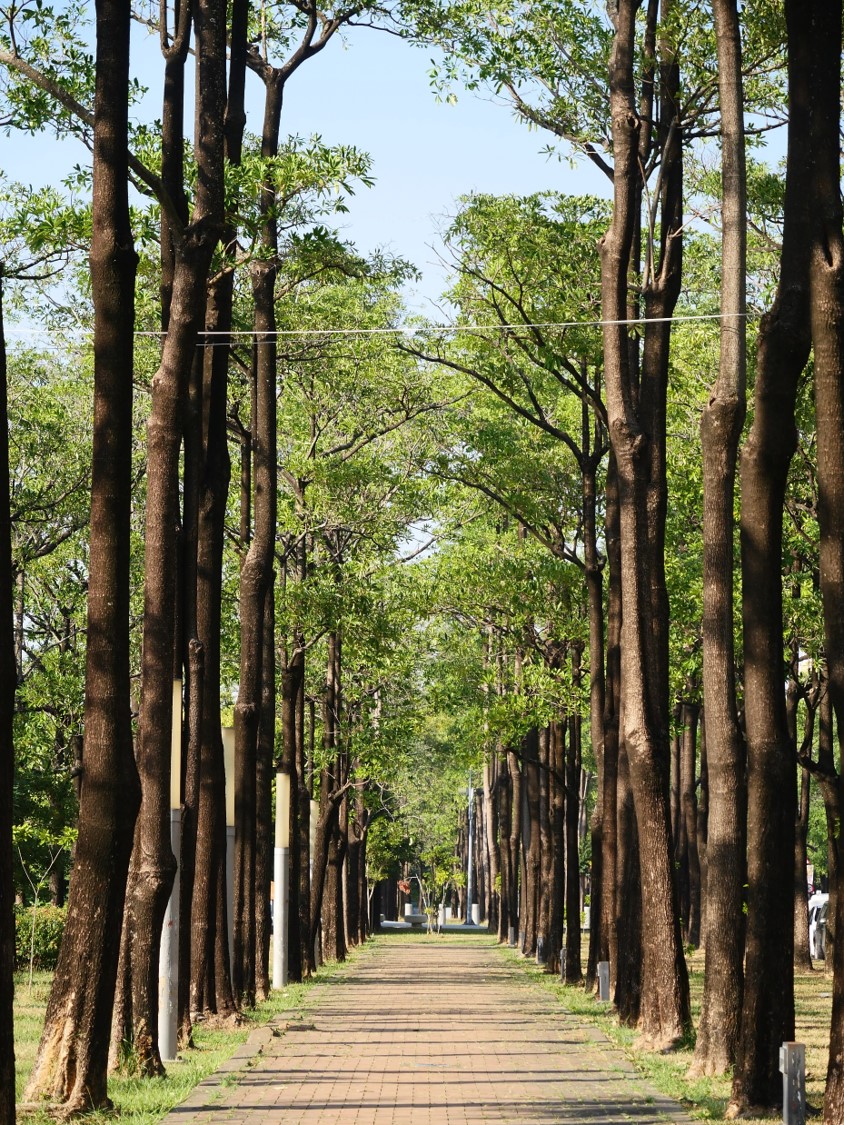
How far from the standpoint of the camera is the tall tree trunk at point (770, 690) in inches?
459

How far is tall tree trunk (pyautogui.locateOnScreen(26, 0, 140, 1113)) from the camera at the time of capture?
37.3ft

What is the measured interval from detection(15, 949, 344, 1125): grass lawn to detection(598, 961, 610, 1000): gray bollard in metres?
4.39

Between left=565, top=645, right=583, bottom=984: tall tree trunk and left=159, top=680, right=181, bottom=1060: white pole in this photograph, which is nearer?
left=159, top=680, right=181, bottom=1060: white pole

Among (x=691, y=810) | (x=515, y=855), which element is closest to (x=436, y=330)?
(x=691, y=810)

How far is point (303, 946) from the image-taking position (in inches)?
1344

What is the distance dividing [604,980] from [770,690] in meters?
12.7

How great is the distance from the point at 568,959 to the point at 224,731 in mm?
9396

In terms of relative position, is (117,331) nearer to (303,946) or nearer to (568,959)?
(568,959)

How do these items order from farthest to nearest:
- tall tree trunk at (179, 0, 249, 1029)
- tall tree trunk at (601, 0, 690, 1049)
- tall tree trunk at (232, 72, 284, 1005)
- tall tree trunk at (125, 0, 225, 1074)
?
tall tree trunk at (232, 72, 284, 1005) < tall tree trunk at (179, 0, 249, 1029) < tall tree trunk at (601, 0, 690, 1049) < tall tree trunk at (125, 0, 225, 1074)

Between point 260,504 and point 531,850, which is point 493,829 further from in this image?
point 260,504

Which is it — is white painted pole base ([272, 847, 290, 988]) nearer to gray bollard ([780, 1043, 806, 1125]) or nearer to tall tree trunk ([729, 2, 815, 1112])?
tall tree trunk ([729, 2, 815, 1112])

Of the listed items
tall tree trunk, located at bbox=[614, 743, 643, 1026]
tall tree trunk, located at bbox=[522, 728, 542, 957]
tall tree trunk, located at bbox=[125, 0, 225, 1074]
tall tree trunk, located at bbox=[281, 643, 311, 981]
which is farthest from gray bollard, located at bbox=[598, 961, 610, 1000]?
tall tree trunk, located at bbox=[522, 728, 542, 957]

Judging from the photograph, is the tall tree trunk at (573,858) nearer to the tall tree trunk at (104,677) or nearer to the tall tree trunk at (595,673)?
the tall tree trunk at (595,673)

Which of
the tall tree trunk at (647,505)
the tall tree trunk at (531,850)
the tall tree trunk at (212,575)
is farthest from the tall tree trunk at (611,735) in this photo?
the tall tree trunk at (531,850)
